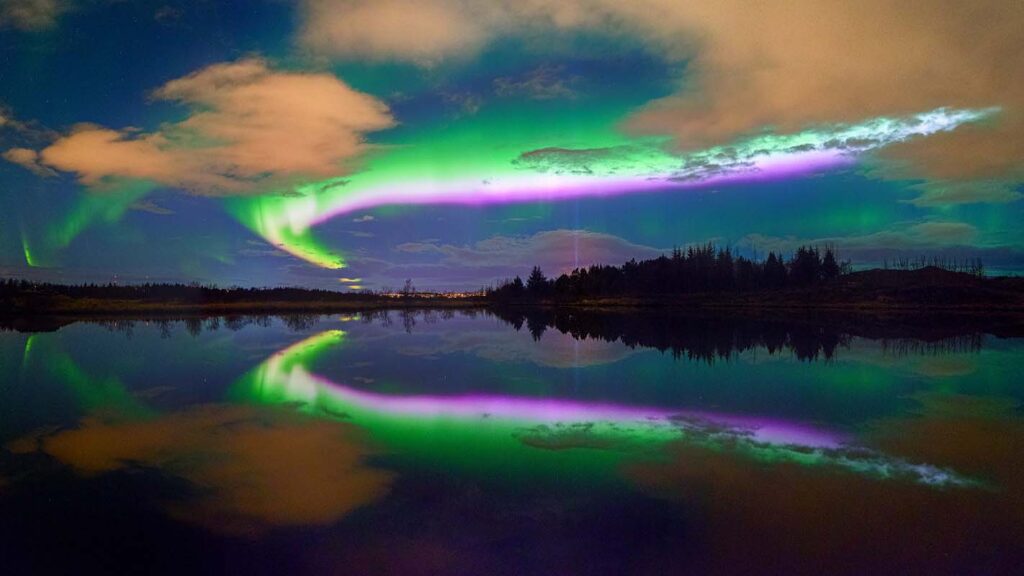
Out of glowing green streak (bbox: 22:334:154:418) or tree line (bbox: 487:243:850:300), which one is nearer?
glowing green streak (bbox: 22:334:154:418)

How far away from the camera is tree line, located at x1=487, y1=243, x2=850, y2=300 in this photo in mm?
136625

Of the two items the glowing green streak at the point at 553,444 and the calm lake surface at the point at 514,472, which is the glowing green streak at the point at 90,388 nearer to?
the calm lake surface at the point at 514,472

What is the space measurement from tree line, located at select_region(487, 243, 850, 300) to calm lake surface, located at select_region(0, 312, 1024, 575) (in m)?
124

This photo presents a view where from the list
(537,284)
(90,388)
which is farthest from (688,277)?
(90,388)

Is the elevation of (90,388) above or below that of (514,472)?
above

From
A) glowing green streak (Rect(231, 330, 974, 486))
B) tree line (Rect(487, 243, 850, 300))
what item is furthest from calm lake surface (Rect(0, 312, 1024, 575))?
tree line (Rect(487, 243, 850, 300))

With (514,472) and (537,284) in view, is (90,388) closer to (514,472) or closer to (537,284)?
(514,472)

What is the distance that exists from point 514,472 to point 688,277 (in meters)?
140

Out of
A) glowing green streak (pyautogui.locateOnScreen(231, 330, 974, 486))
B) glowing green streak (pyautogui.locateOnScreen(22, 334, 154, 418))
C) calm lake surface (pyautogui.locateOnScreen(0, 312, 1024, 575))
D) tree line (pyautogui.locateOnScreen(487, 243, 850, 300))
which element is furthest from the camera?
tree line (pyautogui.locateOnScreen(487, 243, 850, 300))

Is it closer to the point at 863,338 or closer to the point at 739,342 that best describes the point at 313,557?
the point at 739,342

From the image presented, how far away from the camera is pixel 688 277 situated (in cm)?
14112

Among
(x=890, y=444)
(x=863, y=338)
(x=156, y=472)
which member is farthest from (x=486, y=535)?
(x=863, y=338)

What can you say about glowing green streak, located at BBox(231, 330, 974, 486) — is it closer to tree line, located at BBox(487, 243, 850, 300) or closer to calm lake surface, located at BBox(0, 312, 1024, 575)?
calm lake surface, located at BBox(0, 312, 1024, 575)

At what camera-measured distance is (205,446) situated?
10.9m
